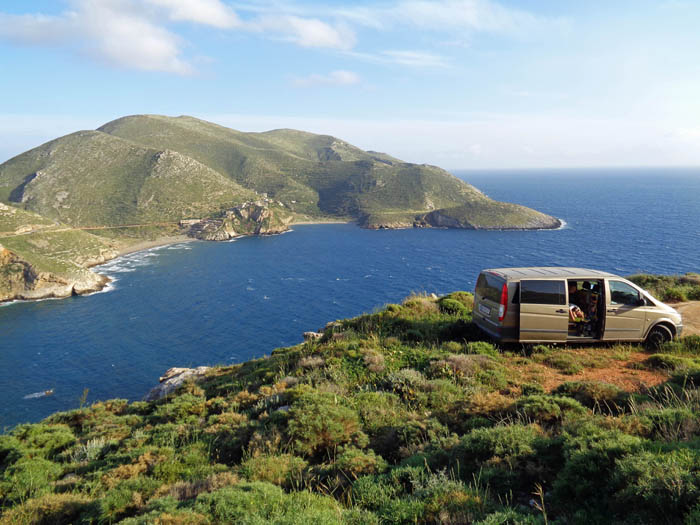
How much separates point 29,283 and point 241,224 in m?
74.3

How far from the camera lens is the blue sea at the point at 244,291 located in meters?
43.0

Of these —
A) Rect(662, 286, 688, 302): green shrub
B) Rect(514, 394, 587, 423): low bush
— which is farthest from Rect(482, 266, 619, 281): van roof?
Rect(662, 286, 688, 302): green shrub

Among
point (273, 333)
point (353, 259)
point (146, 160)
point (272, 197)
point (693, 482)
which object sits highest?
point (146, 160)

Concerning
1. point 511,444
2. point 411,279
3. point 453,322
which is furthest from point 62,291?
point 511,444

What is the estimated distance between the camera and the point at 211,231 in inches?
5153

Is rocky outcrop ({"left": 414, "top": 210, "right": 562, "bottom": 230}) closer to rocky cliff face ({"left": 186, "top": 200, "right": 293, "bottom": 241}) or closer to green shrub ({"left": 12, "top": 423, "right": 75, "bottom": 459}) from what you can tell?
rocky cliff face ({"left": 186, "top": 200, "right": 293, "bottom": 241})

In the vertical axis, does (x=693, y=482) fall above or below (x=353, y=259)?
above

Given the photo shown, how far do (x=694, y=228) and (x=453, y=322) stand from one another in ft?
413

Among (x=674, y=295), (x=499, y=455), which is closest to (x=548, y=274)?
(x=499, y=455)

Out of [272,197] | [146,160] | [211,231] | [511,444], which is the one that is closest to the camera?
[511,444]

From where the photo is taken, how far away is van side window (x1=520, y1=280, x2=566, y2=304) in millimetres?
10148

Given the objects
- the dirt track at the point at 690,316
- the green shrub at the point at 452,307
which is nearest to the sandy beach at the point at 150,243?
the green shrub at the point at 452,307

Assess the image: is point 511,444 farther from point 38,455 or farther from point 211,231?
point 211,231

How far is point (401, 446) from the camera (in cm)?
652
